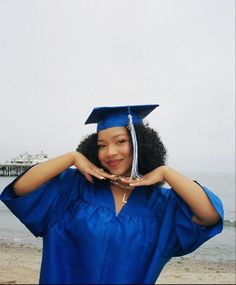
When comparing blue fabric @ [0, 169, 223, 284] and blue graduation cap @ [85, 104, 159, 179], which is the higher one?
blue graduation cap @ [85, 104, 159, 179]

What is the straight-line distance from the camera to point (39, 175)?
87.2 inches

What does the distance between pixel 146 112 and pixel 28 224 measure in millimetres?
997

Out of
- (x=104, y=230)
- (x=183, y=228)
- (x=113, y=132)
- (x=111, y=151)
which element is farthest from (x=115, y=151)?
(x=183, y=228)

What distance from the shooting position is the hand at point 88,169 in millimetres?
2193

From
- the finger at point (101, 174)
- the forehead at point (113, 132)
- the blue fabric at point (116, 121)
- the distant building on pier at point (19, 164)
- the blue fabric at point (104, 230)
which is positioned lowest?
the distant building on pier at point (19, 164)

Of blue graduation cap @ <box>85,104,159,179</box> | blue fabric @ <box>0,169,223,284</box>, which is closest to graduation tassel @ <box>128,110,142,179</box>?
blue graduation cap @ <box>85,104,159,179</box>

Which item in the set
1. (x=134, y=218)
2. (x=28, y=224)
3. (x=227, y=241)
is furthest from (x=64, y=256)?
(x=227, y=241)

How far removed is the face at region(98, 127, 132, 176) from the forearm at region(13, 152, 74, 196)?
0.23 meters

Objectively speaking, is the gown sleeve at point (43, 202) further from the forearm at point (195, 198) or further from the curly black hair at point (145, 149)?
the forearm at point (195, 198)

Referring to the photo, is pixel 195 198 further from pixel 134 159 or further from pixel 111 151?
pixel 111 151

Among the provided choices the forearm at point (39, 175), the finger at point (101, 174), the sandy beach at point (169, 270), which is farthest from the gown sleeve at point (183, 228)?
the sandy beach at point (169, 270)

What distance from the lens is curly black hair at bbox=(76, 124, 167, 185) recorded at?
7.80 feet

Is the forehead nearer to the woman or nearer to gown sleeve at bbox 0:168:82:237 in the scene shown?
the woman

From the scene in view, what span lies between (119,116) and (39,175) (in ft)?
1.98
